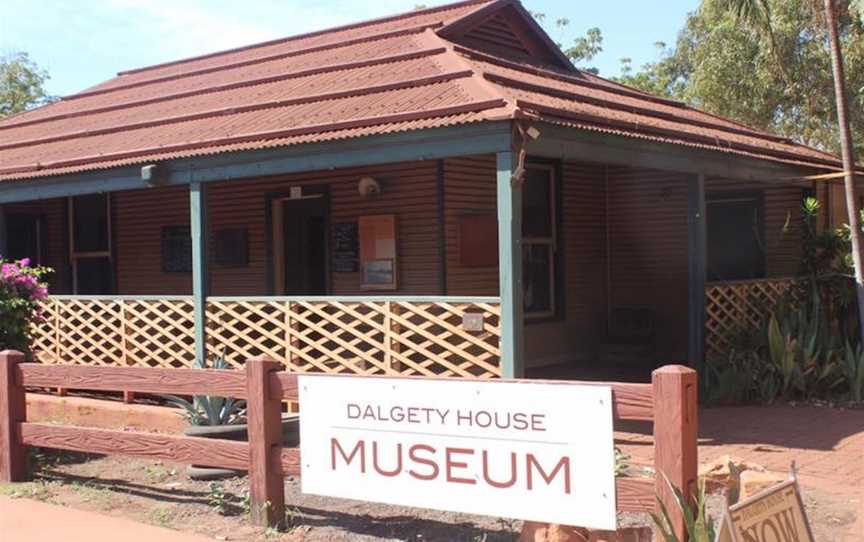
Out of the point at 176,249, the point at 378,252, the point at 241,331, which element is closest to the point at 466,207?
the point at 378,252

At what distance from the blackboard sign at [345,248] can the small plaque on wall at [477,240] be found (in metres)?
1.50

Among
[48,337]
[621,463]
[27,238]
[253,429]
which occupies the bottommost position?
[621,463]

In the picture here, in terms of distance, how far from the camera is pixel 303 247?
1205 cm

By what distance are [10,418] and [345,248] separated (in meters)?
5.15

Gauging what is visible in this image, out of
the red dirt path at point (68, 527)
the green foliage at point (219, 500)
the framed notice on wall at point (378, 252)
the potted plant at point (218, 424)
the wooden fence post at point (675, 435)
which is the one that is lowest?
the red dirt path at point (68, 527)

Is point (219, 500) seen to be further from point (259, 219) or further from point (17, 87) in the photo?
point (17, 87)

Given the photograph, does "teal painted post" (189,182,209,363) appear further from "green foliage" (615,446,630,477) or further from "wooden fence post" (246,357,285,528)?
"green foliage" (615,446,630,477)

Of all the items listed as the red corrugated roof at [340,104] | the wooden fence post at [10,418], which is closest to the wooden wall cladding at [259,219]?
the red corrugated roof at [340,104]

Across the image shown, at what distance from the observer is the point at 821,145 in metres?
25.3

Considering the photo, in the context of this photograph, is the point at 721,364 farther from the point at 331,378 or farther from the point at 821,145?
the point at 821,145

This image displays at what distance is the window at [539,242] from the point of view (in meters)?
11.6

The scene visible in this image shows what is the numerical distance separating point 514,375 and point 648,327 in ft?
17.3

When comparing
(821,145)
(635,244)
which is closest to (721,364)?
(635,244)

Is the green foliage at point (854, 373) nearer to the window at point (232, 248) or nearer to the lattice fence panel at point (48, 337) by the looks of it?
the window at point (232, 248)
